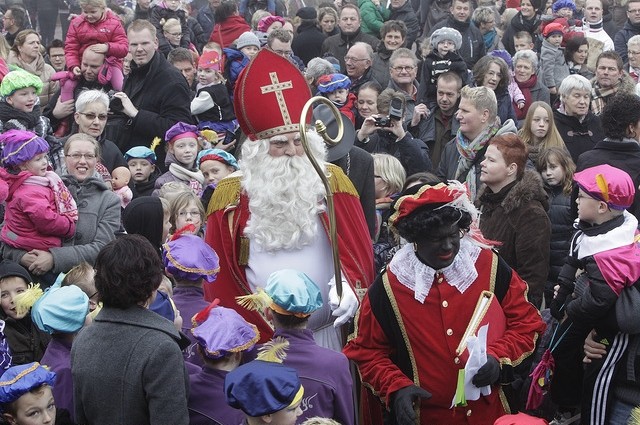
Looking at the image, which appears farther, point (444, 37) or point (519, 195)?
point (444, 37)

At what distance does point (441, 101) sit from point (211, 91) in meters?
2.15

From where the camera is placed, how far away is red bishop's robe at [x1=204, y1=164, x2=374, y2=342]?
17.7ft

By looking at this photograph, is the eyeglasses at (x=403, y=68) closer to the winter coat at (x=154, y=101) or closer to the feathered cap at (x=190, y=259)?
the winter coat at (x=154, y=101)

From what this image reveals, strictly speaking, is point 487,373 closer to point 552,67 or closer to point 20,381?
point 20,381

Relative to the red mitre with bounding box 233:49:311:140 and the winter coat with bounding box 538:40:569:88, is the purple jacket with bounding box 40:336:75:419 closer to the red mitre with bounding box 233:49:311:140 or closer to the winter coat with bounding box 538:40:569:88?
the red mitre with bounding box 233:49:311:140

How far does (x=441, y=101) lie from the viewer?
9039mm

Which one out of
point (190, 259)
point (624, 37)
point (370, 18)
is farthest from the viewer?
point (370, 18)

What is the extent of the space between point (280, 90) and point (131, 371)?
206 cm

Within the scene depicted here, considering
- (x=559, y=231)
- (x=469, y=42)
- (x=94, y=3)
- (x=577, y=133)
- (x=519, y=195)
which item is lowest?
(x=559, y=231)

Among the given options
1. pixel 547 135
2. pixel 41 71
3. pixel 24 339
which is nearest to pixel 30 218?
pixel 24 339

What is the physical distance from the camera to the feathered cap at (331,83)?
344 inches

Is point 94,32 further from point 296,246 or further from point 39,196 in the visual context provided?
point 296,246

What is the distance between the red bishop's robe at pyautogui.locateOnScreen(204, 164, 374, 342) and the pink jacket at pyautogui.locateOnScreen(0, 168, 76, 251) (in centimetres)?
124

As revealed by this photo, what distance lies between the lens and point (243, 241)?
541cm
